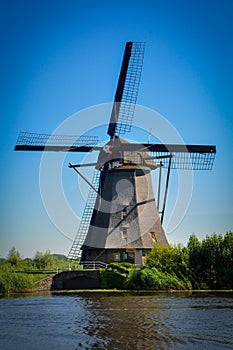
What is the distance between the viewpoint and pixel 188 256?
28094 millimetres

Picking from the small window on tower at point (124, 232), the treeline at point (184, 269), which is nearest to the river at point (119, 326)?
the treeline at point (184, 269)

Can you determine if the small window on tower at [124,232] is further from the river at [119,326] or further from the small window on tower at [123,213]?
the river at [119,326]

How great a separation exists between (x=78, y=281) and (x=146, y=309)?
12.8m

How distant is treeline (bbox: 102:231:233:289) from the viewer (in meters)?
26.6

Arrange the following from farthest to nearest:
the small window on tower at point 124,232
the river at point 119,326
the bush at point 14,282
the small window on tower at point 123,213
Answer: the small window on tower at point 123,213, the small window on tower at point 124,232, the bush at point 14,282, the river at point 119,326

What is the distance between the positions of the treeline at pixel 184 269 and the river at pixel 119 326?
7.83 m

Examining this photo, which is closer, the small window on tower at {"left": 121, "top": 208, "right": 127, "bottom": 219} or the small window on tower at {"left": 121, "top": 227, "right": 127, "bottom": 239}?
the small window on tower at {"left": 121, "top": 227, "right": 127, "bottom": 239}

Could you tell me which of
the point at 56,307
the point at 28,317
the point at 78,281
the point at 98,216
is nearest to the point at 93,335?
the point at 28,317

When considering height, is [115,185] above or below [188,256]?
above

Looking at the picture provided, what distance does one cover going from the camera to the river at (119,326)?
10.5 meters

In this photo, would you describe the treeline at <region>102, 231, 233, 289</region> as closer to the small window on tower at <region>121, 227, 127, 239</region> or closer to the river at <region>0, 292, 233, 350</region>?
the small window on tower at <region>121, 227, 127, 239</region>

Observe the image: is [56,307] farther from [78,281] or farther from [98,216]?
[98,216]

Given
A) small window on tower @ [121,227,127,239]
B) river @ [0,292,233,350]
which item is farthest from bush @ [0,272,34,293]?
river @ [0,292,233,350]

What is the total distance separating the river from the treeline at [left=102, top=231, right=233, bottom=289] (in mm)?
7828
